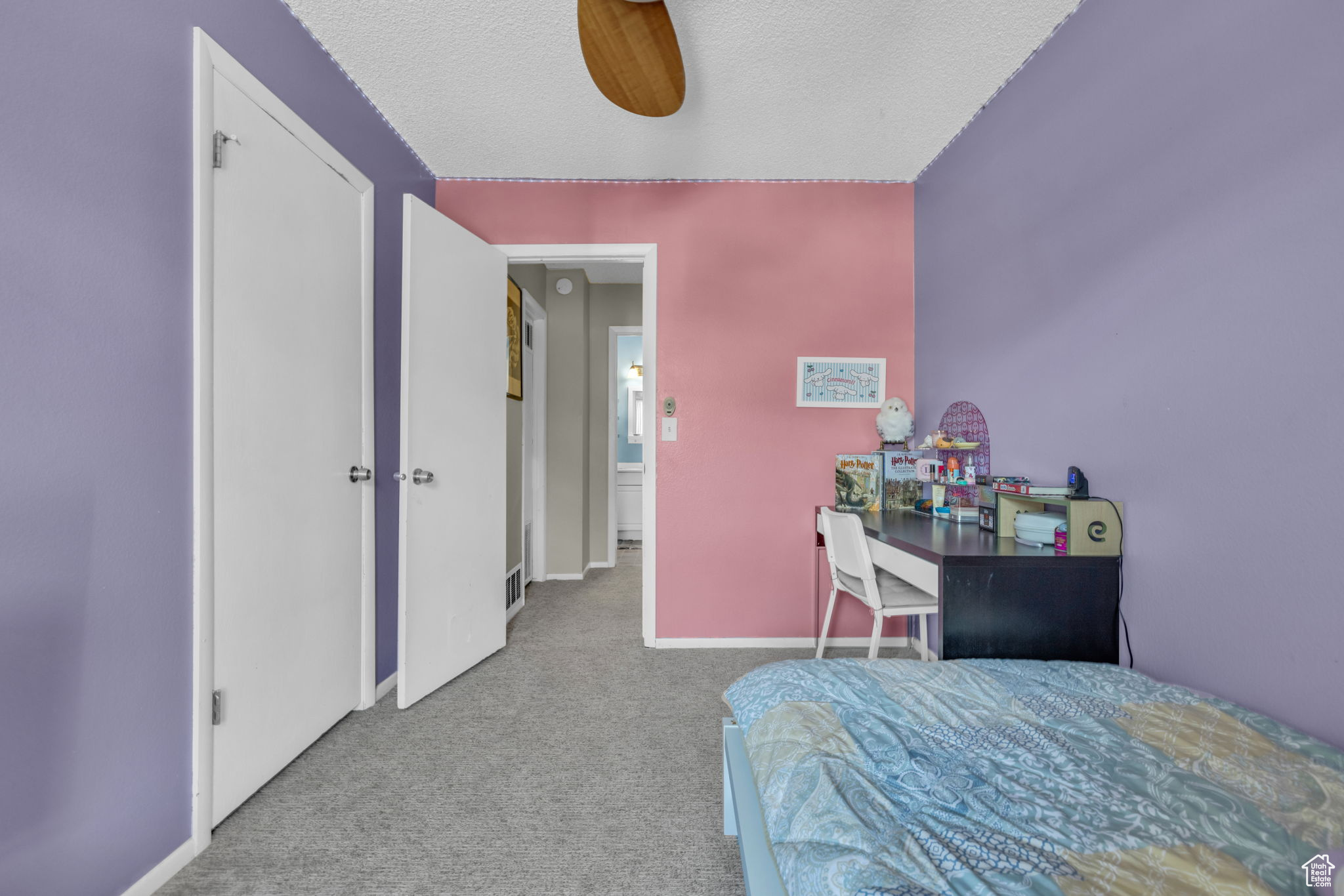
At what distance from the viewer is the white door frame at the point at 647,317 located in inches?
108

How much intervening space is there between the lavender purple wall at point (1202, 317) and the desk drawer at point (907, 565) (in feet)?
1.63

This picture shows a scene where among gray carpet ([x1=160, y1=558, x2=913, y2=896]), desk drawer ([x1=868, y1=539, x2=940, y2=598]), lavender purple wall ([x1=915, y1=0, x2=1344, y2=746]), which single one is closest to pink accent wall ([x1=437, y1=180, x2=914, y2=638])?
gray carpet ([x1=160, y1=558, x2=913, y2=896])

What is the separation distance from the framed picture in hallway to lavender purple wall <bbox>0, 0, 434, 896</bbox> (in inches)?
74.7

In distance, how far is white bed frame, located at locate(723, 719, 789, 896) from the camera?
0.79 metres

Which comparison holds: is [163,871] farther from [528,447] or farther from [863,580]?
[528,447]

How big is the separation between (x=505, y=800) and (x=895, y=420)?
2270mm

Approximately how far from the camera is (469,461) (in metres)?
2.42

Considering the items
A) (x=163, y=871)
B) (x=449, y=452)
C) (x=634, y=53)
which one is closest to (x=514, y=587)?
(x=449, y=452)

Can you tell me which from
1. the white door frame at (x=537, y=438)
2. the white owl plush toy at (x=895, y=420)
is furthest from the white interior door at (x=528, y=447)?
the white owl plush toy at (x=895, y=420)

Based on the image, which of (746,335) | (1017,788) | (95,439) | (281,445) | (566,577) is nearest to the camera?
(1017,788)

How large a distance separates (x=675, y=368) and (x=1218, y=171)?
2.00 meters

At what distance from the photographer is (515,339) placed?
11.1 feet

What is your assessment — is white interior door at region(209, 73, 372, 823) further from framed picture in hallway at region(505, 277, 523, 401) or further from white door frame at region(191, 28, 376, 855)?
framed picture in hallway at region(505, 277, 523, 401)

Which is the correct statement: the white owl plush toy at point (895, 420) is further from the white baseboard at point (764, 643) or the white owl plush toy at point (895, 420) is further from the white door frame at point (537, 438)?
the white door frame at point (537, 438)
